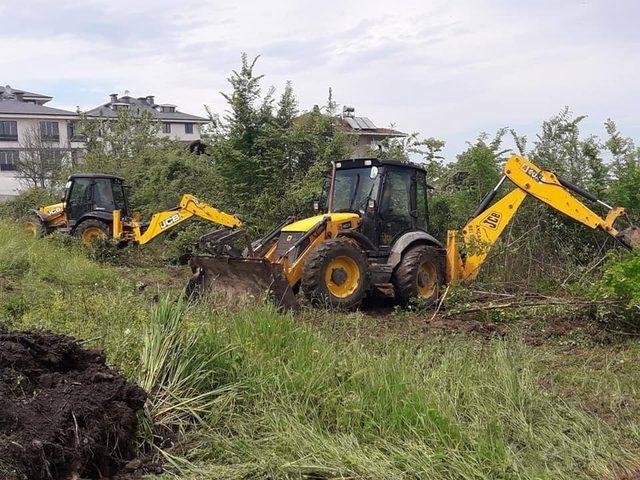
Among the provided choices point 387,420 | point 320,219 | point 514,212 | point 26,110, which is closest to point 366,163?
point 320,219

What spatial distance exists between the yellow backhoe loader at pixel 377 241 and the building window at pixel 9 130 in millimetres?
58073

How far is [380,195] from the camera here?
36.6 feet

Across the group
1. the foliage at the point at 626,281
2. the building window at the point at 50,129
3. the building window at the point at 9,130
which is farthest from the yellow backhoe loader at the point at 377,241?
the building window at the point at 9,130

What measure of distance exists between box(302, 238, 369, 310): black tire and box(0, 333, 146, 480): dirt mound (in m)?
5.32

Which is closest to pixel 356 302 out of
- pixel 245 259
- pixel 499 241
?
pixel 245 259

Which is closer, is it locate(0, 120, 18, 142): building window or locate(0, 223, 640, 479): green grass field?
locate(0, 223, 640, 479): green grass field

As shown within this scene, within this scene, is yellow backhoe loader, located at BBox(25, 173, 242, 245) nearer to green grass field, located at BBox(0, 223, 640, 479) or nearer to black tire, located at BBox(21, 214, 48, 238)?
black tire, located at BBox(21, 214, 48, 238)

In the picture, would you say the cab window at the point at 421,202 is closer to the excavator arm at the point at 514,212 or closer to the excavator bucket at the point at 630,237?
the excavator arm at the point at 514,212

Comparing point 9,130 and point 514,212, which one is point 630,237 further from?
point 9,130

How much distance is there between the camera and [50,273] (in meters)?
12.5

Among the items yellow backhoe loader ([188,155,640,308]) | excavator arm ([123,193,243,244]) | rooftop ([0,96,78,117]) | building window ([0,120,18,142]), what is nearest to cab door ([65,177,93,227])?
excavator arm ([123,193,243,244])

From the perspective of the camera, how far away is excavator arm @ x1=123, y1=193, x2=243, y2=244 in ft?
55.2

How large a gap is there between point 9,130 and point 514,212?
6068cm

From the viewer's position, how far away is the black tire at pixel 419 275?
10.8 meters
